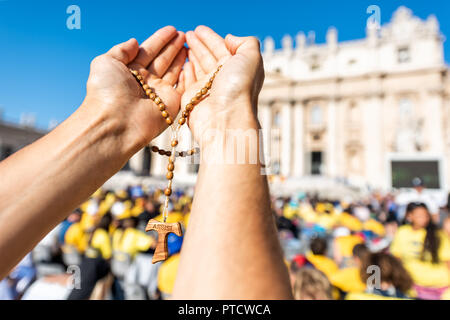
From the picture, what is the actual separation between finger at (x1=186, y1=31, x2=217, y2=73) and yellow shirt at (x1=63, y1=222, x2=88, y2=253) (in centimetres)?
469

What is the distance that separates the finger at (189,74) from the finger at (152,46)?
0.19 meters

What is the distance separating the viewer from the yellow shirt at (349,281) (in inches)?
116

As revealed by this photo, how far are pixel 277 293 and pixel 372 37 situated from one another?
35894 mm

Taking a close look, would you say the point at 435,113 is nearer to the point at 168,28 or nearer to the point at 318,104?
the point at 318,104

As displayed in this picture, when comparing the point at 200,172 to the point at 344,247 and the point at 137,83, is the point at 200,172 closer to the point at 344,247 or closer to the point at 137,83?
the point at 137,83

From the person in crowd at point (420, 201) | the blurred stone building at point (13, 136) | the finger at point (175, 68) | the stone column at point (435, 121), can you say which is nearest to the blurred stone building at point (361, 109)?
the stone column at point (435, 121)

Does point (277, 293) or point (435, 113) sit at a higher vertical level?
point (435, 113)

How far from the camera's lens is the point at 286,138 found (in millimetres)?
31547

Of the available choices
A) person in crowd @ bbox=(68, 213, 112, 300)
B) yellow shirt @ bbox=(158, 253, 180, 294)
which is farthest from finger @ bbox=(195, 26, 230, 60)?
person in crowd @ bbox=(68, 213, 112, 300)

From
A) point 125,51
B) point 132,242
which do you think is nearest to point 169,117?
point 125,51

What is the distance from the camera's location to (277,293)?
0.69 m

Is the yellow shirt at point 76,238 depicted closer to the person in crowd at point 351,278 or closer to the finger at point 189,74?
the person in crowd at point 351,278

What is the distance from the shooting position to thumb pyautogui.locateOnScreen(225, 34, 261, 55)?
4.25 feet
